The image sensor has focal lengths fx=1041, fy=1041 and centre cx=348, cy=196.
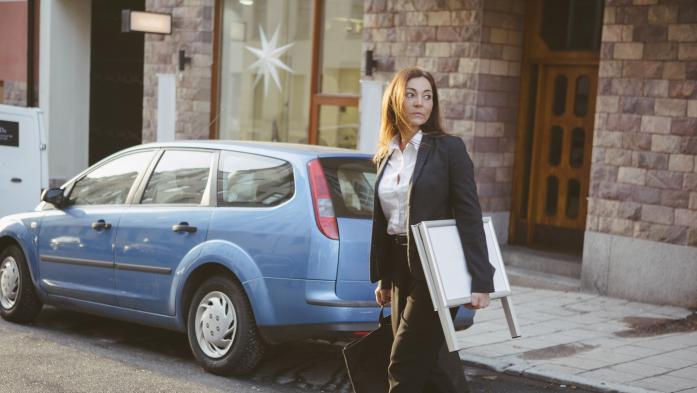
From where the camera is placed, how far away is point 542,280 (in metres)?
11.1

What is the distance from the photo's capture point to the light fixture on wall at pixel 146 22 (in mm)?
14961

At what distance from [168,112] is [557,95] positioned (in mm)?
6346

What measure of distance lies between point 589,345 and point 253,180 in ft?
10.4

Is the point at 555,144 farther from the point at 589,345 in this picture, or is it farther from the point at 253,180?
the point at 253,180

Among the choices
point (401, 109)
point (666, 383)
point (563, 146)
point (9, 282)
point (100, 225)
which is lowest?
point (666, 383)

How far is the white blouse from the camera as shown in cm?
471

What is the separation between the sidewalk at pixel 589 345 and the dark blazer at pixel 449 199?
272cm

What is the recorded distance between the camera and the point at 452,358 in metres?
4.86

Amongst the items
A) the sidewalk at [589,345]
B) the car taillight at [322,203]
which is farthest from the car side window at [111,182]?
the sidewalk at [589,345]

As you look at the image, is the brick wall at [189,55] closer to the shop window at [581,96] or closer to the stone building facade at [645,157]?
the shop window at [581,96]

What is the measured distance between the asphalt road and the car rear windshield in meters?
1.15

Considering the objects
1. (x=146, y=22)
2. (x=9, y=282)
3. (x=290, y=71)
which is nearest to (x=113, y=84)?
(x=146, y=22)

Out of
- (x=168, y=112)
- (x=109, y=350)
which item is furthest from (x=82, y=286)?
(x=168, y=112)

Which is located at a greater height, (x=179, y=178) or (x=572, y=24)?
(x=572, y=24)
